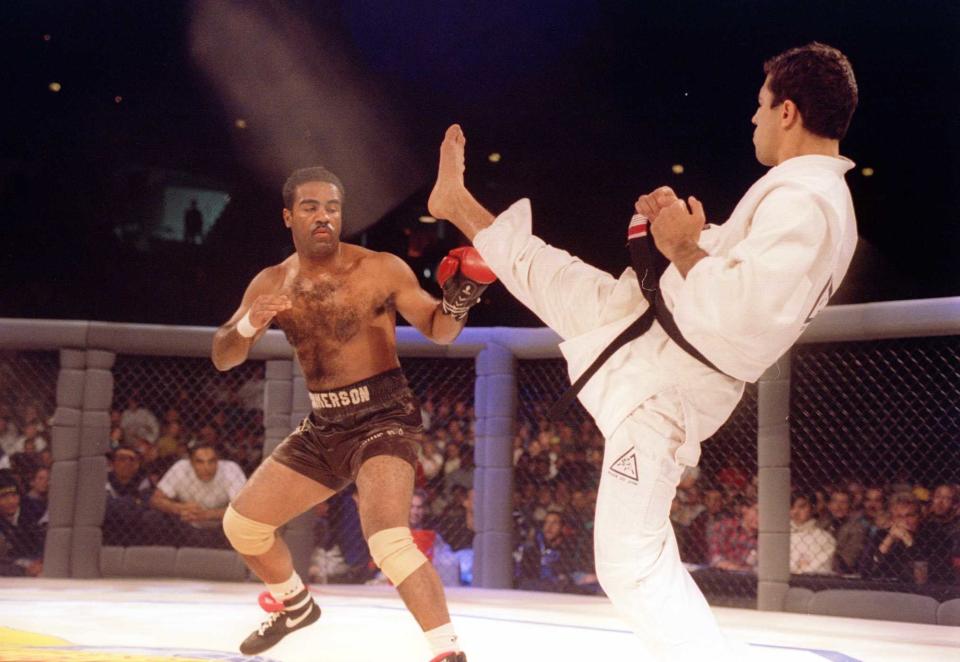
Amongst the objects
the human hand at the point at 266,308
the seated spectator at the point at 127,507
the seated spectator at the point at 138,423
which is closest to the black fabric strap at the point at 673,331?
the human hand at the point at 266,308

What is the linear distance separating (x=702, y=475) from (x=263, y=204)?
6110mm

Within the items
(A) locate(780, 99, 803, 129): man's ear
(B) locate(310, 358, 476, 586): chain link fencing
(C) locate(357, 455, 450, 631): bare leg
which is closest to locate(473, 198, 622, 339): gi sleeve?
(A) locate(780, 99, 803, 129): man's ear

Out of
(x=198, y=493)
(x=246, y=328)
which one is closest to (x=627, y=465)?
(x=246, y=328)

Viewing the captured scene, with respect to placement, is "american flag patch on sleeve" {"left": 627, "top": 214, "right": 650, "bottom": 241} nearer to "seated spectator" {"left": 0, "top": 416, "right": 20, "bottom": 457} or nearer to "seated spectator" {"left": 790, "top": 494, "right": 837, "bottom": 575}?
"seated spectator" {"left": 790, "top": 494, "right": 837, "bottom": 575}

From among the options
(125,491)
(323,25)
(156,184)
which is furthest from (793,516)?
(156,184)

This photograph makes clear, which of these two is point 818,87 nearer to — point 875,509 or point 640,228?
point 640,228

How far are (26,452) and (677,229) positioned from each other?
214 inches

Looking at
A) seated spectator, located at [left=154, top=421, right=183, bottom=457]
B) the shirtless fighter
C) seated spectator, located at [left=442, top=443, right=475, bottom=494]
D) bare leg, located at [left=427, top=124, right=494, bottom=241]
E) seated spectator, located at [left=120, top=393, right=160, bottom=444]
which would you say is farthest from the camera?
seated spectator, located at [left=120, top=393, right=160, bottom=444]

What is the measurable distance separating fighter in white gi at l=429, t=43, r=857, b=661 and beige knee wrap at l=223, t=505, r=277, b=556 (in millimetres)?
1498

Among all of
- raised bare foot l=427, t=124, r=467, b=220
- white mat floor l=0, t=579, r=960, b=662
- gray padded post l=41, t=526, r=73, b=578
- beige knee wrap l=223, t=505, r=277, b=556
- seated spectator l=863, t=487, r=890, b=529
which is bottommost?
white mat floor l=0, t=579, r=960, b=662

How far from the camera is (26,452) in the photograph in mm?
6324

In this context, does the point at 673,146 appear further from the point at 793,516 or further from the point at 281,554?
the point at 281,554

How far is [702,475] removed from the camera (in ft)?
19.2

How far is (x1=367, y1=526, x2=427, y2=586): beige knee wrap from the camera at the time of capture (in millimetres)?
2855
